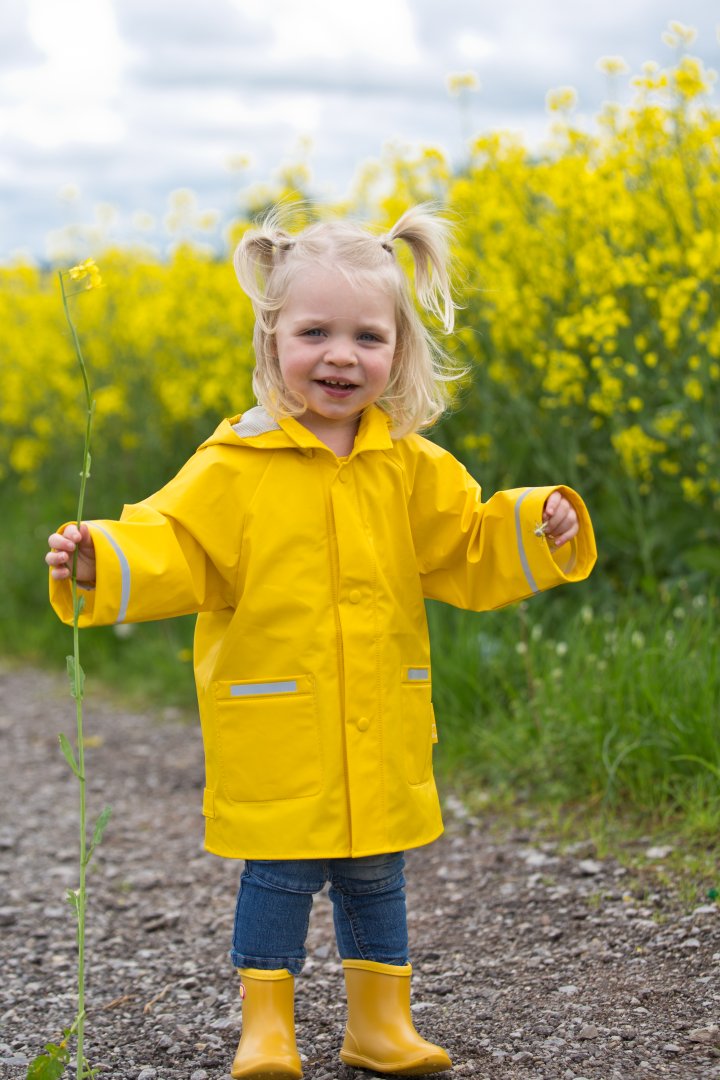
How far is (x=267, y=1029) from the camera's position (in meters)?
2.28

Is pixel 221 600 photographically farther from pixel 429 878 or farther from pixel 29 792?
pixel 29 792

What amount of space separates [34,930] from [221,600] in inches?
56.6

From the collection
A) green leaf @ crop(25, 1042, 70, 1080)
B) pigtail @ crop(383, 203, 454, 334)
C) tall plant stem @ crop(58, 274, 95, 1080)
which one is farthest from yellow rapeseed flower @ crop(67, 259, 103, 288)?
green leaf @ crop(25, 1042, 70, 1080)

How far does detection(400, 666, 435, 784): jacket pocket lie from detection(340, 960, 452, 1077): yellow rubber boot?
37cm

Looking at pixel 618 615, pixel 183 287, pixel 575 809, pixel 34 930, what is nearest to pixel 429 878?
pixel 575 809

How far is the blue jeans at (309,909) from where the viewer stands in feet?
7.61

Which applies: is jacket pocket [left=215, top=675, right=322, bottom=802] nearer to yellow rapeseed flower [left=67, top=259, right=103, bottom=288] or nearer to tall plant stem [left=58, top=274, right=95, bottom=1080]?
tall plant stem [left=58, top=274, right=95, bottom=1080]

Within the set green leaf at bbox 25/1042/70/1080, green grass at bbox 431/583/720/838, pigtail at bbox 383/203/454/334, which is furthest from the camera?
green grass at bbox 431/583/720/838

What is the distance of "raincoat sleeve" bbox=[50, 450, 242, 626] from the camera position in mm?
2137

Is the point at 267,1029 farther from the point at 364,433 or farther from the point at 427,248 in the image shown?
the point at 427,248

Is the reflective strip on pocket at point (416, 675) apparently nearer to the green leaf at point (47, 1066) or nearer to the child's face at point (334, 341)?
the child's face at point (334, 341)

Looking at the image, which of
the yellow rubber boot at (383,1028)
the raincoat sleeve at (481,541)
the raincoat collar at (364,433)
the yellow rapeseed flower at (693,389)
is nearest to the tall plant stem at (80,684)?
the raincoat collar at (364,433)

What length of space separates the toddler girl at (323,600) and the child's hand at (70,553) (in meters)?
0.08

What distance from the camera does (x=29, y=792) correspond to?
187 inches
